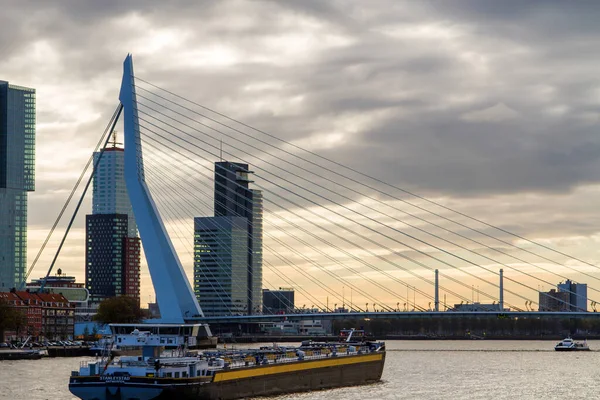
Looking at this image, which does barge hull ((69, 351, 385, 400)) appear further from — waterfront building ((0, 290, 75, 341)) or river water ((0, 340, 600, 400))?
waterfront building ((0, 290, 75, 341))

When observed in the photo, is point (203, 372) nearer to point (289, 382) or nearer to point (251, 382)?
point (251, 382)

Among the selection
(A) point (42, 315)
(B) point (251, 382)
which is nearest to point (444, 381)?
(B) point (251, 382)

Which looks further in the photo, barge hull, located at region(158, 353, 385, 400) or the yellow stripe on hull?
the yellow stripe on hull

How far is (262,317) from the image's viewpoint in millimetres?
116688

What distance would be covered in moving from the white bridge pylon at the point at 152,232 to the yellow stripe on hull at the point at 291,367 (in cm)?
2334

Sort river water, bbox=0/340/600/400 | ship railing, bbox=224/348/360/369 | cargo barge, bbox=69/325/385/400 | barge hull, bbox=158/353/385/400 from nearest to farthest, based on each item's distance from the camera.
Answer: cargo barge, bbox=69/325/385/400 → barge hull, bbox=158/353/385/400 → ship railing, bbox=224/348/360/369 → river water, bbox=0/340/600/400

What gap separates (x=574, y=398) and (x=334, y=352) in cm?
1634

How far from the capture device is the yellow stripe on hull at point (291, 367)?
54.2 m

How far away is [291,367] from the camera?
6256 cm

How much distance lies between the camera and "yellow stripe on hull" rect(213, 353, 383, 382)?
54.2 m

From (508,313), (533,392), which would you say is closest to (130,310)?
(508,313)

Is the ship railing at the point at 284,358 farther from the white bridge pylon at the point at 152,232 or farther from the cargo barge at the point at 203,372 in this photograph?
the white bridge pylon at the point at 152,232

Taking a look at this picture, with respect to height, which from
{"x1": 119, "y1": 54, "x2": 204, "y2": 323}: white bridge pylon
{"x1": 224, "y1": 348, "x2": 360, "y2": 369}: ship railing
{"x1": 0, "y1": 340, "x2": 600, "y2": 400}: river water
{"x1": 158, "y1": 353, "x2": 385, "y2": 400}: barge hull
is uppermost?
{"x1": 119, "y1": 54, "x2": 204, "y2": 323}: white bridge pylon

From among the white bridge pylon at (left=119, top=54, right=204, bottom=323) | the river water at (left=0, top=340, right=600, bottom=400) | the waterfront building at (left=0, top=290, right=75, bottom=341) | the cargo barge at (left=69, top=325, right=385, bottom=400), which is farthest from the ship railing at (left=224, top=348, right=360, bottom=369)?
the waterfront building at (left=0, top=290, right=75, bottom=341)
